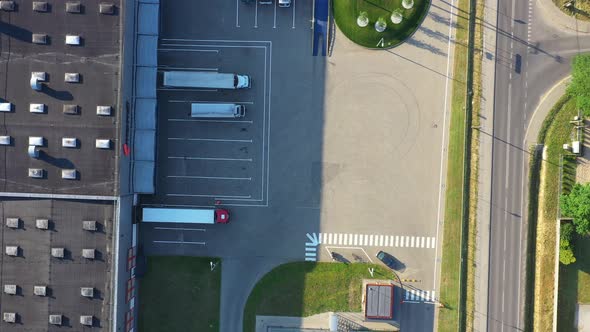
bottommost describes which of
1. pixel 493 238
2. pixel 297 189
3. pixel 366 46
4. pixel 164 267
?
pixel 164 267

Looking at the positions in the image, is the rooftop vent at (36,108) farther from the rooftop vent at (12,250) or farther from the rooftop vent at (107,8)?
the rooftop vent at (12,250)

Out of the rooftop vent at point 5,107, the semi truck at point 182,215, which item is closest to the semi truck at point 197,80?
the semi truck at point 182,215

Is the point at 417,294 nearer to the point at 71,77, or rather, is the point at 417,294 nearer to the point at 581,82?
the point at 581,82

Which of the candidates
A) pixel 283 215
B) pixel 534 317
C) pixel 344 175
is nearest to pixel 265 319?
pixel 283 215

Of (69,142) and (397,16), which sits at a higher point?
(397,16)

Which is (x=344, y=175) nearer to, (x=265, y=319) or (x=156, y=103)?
(x=265, y=319)

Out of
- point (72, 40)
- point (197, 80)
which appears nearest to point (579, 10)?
point (197, 80)
